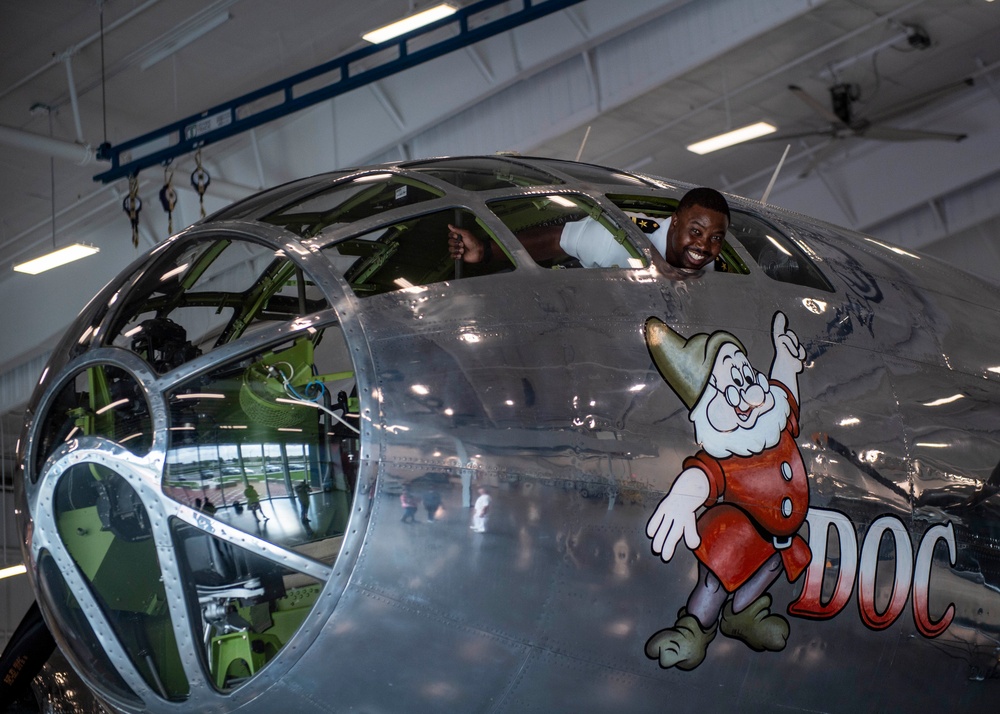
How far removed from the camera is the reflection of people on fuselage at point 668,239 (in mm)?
4680

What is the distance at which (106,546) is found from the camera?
422 centimetres

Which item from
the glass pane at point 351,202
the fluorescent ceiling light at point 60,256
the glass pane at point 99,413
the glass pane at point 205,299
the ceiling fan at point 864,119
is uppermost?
the ceiling fan at point 864,119

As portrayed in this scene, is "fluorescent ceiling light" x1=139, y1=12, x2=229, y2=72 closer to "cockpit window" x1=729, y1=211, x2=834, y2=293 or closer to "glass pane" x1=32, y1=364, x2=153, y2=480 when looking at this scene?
"cockpit window" x1=729, y1=211, x2=834, y2=293

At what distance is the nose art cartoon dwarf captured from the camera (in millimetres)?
4086

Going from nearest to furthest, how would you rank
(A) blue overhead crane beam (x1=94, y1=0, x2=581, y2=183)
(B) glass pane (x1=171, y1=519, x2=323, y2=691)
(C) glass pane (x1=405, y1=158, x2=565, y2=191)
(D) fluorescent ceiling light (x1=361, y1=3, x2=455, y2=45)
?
1. (B) glass pane (x1=171, y1=519, x2=323, y2=691)
2. (C) glass pane (x1=405, y1=158, x2=565, y2=191)
3. (A) blue overhead crane beam (x1=94, y1=0, x2=581, y2=183)
4. (D) fluorescent ceiling light (x1=361, y1=3, x2=455, y2=45)

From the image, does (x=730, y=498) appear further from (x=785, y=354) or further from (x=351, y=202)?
(x=351, y=202)

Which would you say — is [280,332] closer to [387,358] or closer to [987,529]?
[387,358]

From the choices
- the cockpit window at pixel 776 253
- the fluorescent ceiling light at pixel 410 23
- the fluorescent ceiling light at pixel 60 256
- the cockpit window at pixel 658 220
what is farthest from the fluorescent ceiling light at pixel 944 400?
the fluorescent ceiling light at pixel 60 256

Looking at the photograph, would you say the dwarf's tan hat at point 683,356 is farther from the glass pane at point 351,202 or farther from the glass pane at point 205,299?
the glass pane at point 205,299

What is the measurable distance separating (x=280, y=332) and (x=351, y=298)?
285 mm

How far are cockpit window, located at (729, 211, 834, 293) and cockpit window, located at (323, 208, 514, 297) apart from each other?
142cm

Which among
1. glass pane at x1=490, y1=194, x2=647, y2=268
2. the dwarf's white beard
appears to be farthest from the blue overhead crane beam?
the dwarf's white beard

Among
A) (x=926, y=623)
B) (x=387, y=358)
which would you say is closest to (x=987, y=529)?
(x=926, y=623)

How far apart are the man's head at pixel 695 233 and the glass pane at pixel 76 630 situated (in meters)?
2.77
